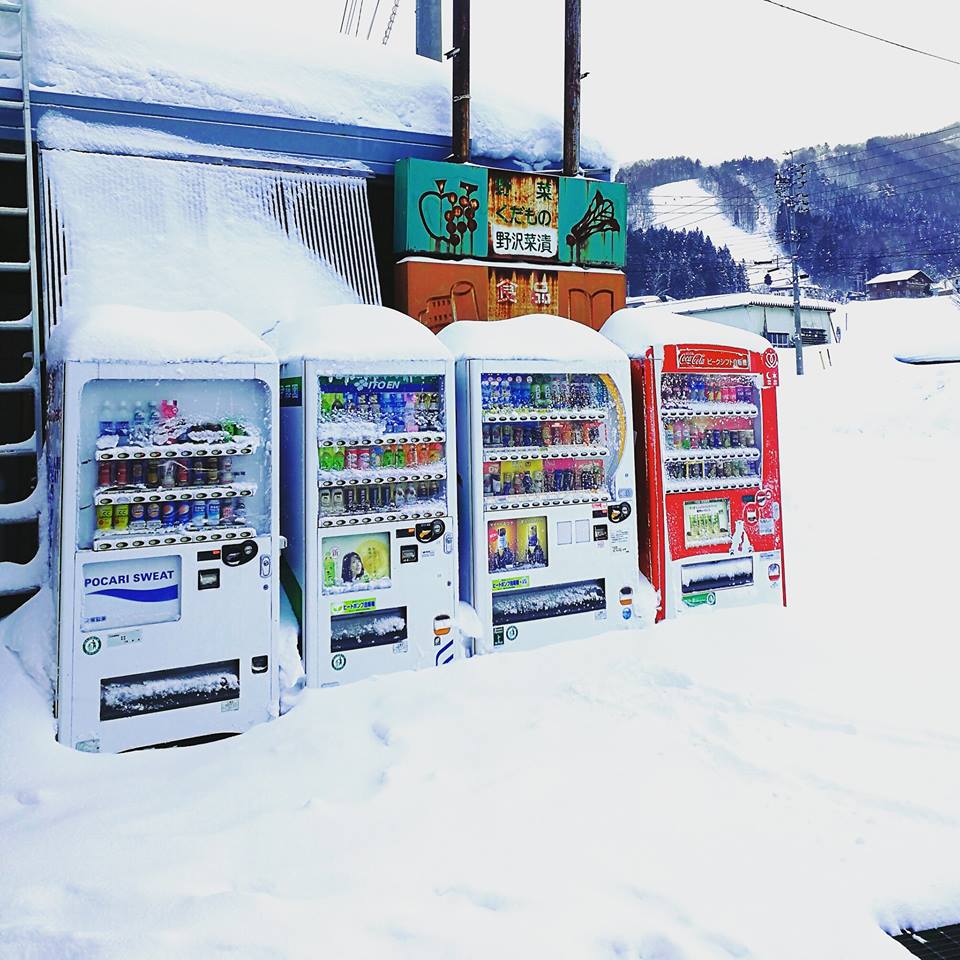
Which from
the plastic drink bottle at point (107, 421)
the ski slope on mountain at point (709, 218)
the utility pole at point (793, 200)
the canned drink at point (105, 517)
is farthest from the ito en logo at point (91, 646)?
the ski slope on mountain at point (709, 218)

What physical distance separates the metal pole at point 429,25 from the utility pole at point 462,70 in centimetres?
146

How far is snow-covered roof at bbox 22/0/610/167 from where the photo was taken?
5.26 meters

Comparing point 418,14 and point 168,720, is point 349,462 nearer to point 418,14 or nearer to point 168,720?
point 168,720

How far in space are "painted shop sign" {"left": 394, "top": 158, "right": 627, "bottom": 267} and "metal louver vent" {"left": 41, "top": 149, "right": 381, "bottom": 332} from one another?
0.41 m

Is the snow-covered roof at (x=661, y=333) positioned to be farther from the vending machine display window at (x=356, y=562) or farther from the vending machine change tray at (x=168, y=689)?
the vending machine change tray at (x=168, y=689)

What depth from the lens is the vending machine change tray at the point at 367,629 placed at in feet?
14.6

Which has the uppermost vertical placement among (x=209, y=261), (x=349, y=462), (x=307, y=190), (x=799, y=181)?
(x=799, y=181)

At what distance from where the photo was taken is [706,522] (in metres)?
5.70

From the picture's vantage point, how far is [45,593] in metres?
4.39

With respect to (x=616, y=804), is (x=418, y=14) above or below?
above

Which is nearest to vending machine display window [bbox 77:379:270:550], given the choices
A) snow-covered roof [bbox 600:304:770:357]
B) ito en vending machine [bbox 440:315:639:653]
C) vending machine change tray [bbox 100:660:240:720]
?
vending machine change tray [bbox 100:660:240:720]

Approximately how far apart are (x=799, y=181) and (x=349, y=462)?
27.3 meters

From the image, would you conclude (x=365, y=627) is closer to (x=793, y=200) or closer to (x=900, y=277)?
(x=793, y=200)

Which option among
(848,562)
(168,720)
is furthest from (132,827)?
(848,562)
